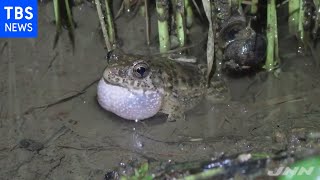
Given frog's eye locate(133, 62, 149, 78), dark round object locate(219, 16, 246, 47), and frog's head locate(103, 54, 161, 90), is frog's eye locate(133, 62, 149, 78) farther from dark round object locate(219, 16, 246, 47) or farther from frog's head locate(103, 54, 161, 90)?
dark round object locate(219, 16, 246, 47)

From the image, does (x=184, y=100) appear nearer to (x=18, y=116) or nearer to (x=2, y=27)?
(x=18, y=116)

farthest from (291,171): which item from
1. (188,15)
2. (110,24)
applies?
(188,15)

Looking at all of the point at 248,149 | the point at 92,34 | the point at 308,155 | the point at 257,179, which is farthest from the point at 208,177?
the point at 92,34

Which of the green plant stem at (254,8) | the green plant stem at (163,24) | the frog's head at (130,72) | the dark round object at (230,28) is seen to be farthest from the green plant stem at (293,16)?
the frog's head at (130,72)

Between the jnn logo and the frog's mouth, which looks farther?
the frog's mouth

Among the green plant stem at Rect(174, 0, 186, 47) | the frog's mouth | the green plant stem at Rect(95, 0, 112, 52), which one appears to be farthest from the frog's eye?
the green plant stem at Rect(174, 0, 186, 47)

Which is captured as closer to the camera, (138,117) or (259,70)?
(138,117)
